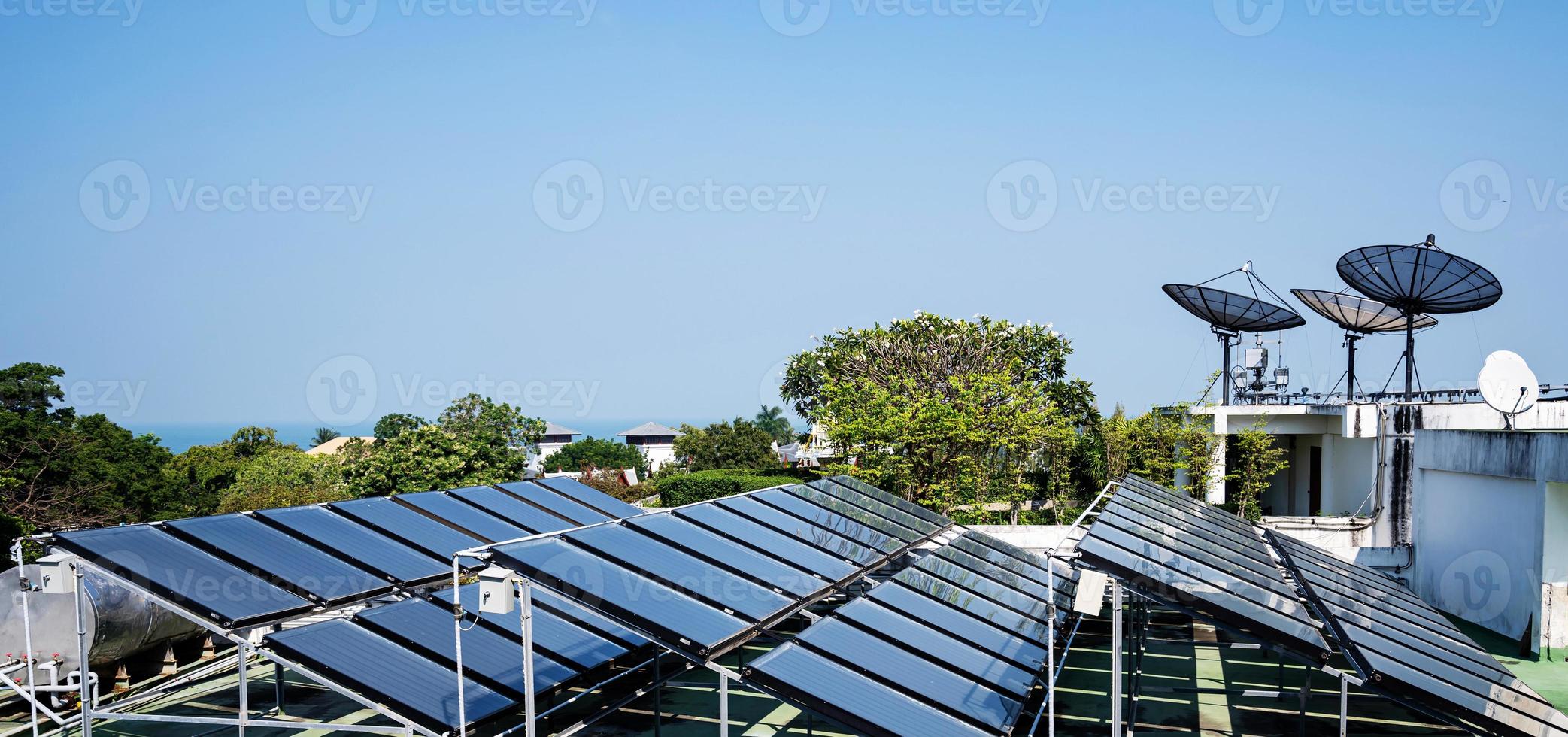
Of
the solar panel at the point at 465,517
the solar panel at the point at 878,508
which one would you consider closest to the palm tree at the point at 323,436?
the solar panel at the point at 465,517

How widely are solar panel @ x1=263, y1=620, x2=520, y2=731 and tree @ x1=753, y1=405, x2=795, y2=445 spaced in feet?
437

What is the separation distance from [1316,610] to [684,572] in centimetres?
657

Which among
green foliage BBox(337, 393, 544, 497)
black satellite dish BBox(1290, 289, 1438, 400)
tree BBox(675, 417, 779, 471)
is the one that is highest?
black satellite dish BBox(1290, 289, 1438, 400)

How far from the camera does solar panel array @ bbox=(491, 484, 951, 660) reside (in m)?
7.91

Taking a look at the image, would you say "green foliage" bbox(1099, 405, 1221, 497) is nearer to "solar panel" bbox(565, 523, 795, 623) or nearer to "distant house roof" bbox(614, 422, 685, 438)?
"solar panel" bbox(565, 523, 795, 623)

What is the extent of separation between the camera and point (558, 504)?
1631 cm

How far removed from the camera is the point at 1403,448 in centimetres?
2664

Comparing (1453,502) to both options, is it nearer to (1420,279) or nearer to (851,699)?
(1420,279)

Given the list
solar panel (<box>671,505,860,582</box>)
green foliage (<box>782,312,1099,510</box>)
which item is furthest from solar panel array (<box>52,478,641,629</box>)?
green foliage (<box>782,312,1099,510</box>)

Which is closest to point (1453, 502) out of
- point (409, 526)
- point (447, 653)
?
point (409, 526)

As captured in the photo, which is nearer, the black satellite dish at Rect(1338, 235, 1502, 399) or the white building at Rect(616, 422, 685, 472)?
the black satellite dish at Rect(1338, 235, 1502, 399)

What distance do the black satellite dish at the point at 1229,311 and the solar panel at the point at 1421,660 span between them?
23088mm

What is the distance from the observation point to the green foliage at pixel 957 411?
29422 mm

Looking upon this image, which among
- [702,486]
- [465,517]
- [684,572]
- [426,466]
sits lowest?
[702,486]
